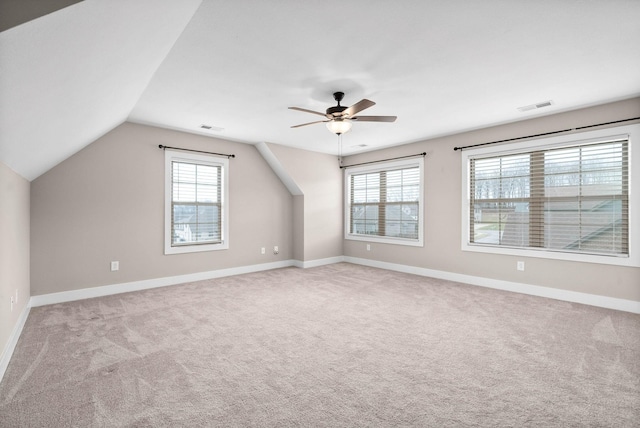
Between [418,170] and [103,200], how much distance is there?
5.07 m

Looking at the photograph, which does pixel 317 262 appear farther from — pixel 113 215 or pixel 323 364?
pixel 323 364

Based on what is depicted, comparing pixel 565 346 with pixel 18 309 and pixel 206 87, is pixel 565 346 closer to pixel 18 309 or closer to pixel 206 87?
pixel 206 87

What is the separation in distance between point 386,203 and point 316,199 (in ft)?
4.79

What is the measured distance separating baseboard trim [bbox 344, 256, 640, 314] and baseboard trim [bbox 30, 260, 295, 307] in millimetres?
2883

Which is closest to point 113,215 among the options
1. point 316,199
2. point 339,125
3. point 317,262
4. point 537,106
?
point 339,125

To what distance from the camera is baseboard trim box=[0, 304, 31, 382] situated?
2254 mm

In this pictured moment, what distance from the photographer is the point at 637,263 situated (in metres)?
3.54

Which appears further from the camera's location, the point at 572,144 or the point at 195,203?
the point at 195,203

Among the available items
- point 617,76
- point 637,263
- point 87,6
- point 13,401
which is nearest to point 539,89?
point 617,76

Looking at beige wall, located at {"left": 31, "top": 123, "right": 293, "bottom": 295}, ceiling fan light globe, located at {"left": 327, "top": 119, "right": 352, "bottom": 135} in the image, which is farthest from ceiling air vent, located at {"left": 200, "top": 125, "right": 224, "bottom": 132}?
ceiling fan light globe, located at {"left": 327, "top": 119, "right": 352, "bottom": 135}

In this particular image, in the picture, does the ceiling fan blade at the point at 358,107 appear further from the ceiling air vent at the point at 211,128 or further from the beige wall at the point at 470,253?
the beige wall at the point at 470,253

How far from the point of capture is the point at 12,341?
2.62m

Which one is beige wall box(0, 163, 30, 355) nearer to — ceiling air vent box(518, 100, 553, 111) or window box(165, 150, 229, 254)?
window box(165, 150, 229, 254)

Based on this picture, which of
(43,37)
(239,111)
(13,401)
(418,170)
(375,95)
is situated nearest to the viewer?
(43,37)
